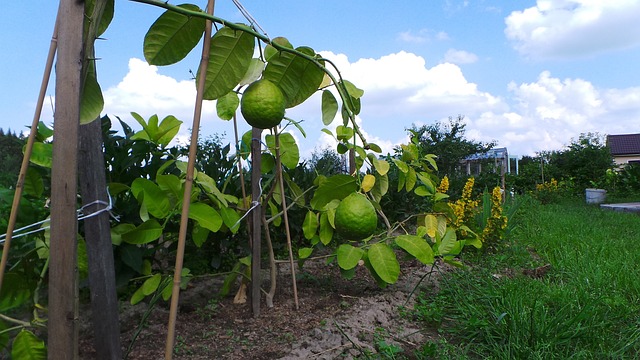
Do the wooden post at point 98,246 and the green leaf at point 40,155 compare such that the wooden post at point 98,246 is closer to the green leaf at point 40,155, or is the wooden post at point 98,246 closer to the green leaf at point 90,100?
the green leaf at point 40,155

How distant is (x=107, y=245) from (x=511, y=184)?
15.5 meters

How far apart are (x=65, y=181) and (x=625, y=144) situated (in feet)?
125

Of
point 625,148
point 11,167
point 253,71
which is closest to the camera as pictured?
point 253,71

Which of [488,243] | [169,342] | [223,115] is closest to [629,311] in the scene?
[488,243]

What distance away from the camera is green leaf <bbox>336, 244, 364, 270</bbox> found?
2246mm

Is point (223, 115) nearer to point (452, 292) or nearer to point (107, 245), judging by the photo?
point (107, 245)

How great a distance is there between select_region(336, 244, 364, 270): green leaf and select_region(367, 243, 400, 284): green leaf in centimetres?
7

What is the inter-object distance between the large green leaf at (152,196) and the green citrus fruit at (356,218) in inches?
31.8

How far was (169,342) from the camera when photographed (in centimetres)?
102

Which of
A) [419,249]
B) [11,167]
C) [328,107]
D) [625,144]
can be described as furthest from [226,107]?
[625,144]

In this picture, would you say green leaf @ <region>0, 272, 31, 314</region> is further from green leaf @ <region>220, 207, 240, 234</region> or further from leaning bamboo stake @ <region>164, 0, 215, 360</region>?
leaning bamboo stake @ <region>164, 0, 215, 360</region>

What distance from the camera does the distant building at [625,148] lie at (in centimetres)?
3197

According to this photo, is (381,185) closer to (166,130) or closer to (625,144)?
(166,130)

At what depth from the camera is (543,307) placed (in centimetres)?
223
